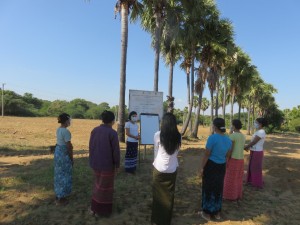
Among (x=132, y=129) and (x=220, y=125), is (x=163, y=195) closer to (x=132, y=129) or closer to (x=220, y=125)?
(x=220, y=125)

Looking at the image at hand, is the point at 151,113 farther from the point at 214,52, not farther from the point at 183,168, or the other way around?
the point at 214,52

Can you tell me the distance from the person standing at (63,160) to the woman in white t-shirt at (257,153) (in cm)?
389

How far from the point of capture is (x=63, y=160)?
18.5 feet

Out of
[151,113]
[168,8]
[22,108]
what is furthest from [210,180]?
[22,108]

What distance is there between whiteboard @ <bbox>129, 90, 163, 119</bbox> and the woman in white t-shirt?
134 inches

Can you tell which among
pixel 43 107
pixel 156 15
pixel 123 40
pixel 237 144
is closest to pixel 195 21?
pixel 156 15

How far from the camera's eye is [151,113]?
9609 mm

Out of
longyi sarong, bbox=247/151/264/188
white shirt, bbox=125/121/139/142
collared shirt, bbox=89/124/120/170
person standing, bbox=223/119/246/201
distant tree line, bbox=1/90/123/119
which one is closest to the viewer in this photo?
collared shirt, bbox=89/124/120/170

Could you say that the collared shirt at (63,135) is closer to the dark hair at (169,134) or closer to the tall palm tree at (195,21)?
the dark hair at (169,134)

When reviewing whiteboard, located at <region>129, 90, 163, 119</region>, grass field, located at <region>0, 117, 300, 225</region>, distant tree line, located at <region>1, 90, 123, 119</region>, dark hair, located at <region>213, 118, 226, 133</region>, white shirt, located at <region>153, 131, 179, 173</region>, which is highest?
distant tree line, located at <region>1, 90, 123, 119</region>

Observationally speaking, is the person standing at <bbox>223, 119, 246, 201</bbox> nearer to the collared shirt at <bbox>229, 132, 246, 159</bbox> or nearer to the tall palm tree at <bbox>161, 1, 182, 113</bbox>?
the collared shirt at <bbox>229, 132, 246, 159</bbox>

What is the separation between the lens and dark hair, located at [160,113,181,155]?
455 cm

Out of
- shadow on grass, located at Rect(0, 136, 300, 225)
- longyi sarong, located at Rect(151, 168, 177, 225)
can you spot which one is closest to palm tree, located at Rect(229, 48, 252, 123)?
shadow on grass, located at Rect(0, 136, 300, 225)

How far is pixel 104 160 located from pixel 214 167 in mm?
1827
